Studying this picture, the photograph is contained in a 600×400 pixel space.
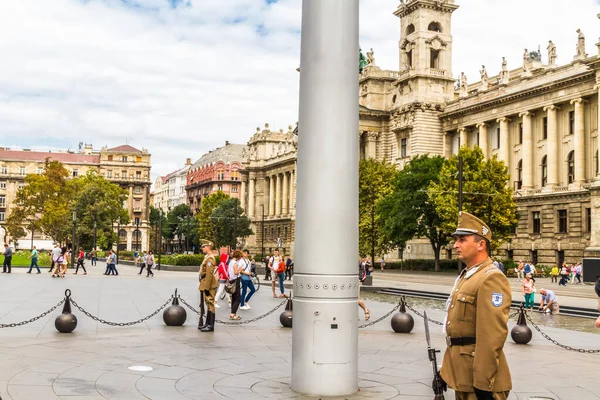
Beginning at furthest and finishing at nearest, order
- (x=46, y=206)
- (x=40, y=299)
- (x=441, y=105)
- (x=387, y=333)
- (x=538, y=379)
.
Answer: (x=46, y=206) → (x=441, y=105) → (x=40, y=299) → (x=387, y=333) → (x=538, y=379)

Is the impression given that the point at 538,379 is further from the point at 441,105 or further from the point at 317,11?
the point at 441,105

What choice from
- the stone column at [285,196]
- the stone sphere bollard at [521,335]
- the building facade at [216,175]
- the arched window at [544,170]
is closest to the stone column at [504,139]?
the arched window at [544,170]

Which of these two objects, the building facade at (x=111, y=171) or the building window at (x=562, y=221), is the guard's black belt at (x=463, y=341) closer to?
the building window at (x=562, y=221)

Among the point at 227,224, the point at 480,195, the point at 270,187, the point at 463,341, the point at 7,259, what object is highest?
the point at 270,187

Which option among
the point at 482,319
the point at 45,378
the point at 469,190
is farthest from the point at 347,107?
the point at 469,190

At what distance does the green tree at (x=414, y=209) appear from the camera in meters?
63.2

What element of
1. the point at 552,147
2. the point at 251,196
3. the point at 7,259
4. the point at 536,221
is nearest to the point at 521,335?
the point at 7,259

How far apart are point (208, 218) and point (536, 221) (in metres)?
74.0

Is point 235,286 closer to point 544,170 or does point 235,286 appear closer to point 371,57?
point 544,170

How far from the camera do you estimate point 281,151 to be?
127750 mm

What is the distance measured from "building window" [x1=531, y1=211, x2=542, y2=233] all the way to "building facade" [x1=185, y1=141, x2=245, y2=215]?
9405 centimetres

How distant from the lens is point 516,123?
6931 cm

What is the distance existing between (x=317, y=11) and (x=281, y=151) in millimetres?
118441

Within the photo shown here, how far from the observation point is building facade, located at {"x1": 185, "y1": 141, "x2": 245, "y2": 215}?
16100cm
